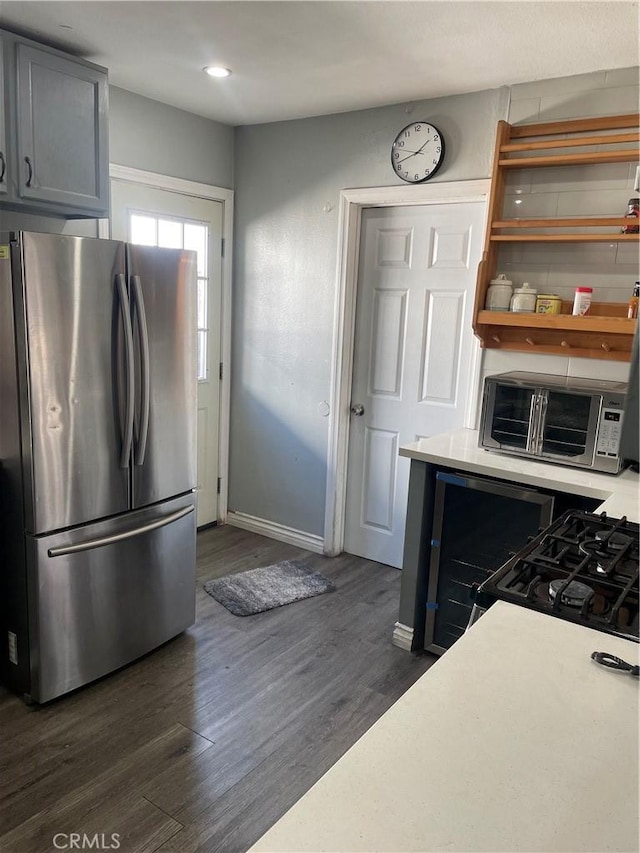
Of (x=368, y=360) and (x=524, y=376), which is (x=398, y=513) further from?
(x=524, y=376)

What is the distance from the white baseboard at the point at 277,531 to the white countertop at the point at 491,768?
2807 mm

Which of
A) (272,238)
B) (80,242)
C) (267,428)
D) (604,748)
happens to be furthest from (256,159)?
(604,748)

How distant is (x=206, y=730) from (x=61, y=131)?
2444mm

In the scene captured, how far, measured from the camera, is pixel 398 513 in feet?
12.1

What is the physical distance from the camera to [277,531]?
4164mm

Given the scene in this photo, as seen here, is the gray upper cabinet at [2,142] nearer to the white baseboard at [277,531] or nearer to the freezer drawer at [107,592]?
the freezer drawer at [107,592]

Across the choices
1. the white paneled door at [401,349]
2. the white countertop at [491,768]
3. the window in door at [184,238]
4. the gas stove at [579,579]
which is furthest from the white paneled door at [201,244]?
the white countertop at [491,768]

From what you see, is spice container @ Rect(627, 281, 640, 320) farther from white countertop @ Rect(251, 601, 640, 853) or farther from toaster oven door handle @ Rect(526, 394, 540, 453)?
white countertop @ Rect(251, 601, 640, 853)

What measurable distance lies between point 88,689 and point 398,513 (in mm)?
1882

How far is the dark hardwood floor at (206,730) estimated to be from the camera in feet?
6.26

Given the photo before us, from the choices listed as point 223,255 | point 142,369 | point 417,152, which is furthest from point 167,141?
point 142,369

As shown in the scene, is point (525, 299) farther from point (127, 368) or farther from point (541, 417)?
point (127, 368)

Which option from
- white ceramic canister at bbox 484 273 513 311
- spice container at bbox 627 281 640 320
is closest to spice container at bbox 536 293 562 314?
white ceramic canister at bbox 484 273 513 311

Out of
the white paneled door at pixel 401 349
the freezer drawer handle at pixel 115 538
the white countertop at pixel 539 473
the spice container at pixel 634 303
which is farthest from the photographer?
the white paneled door at pixel 401 349
